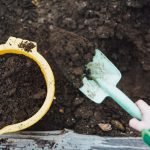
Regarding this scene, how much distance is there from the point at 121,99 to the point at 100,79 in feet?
0.69

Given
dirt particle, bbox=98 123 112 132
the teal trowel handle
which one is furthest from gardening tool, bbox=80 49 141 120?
dirt particle, bbox=98 123 112 132

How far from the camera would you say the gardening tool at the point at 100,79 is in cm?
172

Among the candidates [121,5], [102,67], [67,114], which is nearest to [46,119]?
[67,114]

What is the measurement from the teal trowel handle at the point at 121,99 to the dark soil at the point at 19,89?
Result: 10.1 inches

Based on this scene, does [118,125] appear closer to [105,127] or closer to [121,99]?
[105,127]

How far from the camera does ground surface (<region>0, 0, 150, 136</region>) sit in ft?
5.78

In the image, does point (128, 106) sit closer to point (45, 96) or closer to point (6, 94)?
point (45, 96)

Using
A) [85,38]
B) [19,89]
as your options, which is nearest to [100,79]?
[85,38]

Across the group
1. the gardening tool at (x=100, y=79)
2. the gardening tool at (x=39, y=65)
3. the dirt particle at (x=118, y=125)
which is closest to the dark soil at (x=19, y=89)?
the gardening tool at (x=39, y=65)

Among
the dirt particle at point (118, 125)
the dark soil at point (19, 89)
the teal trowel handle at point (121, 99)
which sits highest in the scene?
the teal trowel handle at point (121, 99)

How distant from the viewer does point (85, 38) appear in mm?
1821

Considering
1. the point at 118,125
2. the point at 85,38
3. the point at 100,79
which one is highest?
the point at 85,38

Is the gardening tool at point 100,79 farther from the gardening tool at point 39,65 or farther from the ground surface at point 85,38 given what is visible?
the gardening tool at point 39,65

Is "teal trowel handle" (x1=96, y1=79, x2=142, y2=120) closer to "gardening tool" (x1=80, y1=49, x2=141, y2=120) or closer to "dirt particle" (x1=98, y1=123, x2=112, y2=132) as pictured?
"gardening tool" (x1=80, y1=49, x2=141, y2=120)
